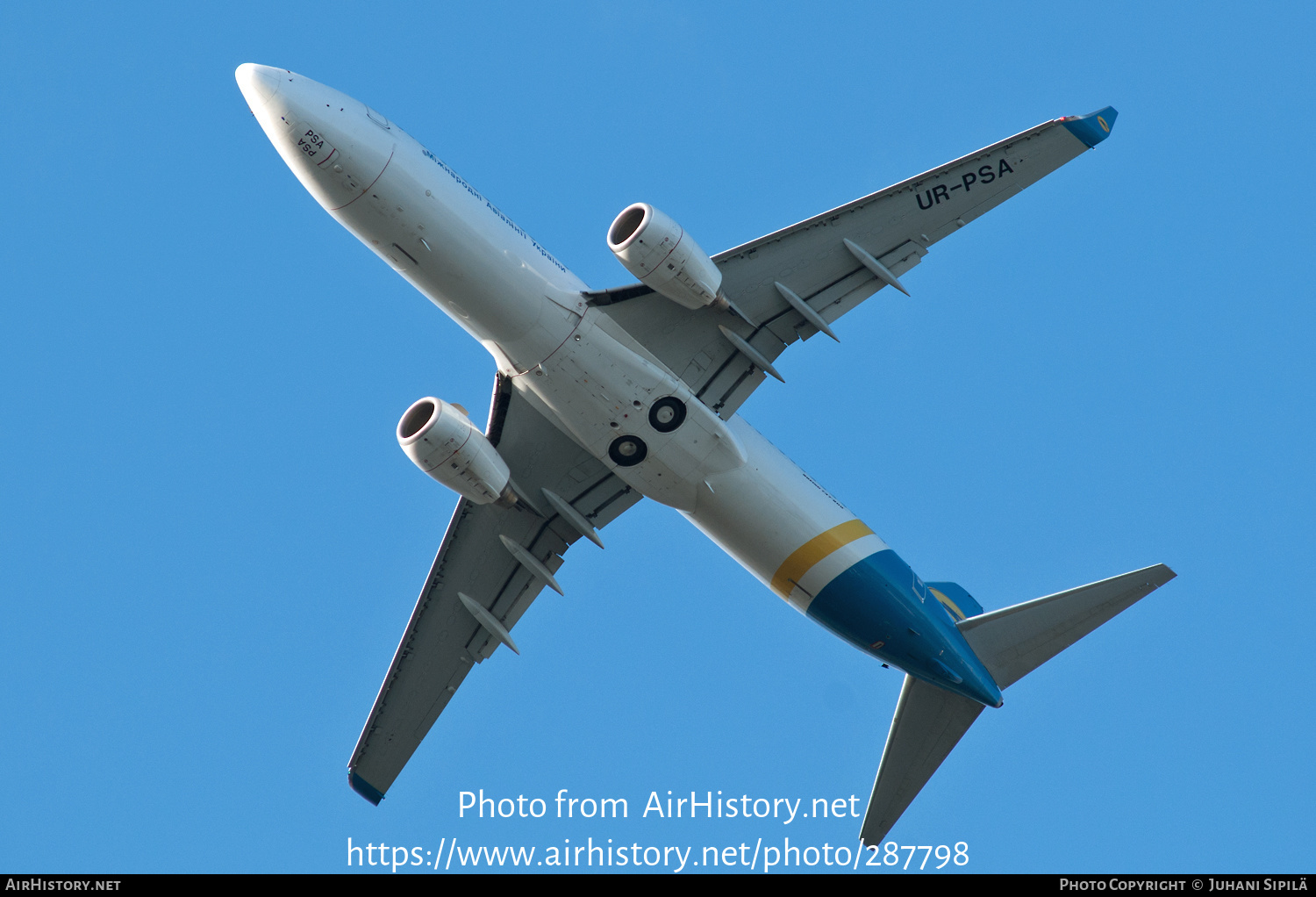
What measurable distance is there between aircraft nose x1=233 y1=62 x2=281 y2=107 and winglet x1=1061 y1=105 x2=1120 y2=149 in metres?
15.7

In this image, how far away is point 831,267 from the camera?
27.9m

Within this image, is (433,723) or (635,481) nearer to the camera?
(635,481)

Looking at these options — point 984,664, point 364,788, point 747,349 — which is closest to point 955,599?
point 984,664

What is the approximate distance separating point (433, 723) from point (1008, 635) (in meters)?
13.6

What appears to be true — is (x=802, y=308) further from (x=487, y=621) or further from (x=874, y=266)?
(x=487, y=621)

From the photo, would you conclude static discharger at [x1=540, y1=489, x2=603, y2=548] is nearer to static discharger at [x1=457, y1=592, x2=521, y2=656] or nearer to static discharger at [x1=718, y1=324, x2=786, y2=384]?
static discharger at [x1=457, y1=592, x2=521, y2=656]

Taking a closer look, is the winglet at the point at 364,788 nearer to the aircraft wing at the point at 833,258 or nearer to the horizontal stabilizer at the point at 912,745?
the horizontal stabilizer at the point at 912,745

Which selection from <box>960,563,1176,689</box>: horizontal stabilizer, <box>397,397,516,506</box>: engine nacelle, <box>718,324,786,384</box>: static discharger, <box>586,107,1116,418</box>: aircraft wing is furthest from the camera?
<box>960,563,1176,689</box>: horizontal stabilizer

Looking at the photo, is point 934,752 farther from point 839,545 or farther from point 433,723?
point 433,723

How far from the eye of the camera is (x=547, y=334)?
2631 centimetres

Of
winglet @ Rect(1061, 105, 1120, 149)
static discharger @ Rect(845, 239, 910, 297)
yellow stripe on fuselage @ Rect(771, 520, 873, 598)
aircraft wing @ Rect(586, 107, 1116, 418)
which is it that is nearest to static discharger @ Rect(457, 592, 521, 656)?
yellow stripe on fuselage @ Rect(771, 520, 873, 598)

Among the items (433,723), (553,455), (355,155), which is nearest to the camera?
(355,155)

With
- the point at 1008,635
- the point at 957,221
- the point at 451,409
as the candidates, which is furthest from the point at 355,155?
the point at 1008,635

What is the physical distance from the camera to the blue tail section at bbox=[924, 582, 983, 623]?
1172 inches
